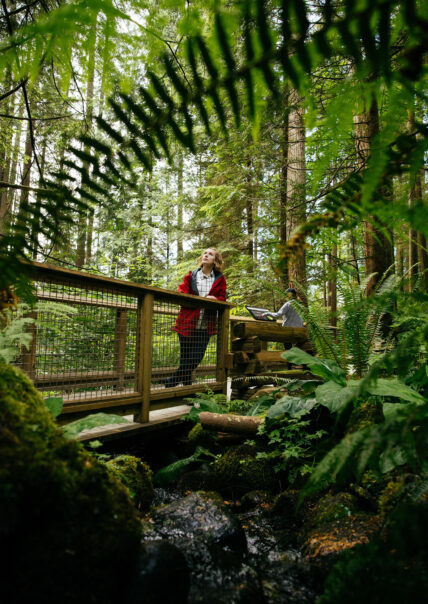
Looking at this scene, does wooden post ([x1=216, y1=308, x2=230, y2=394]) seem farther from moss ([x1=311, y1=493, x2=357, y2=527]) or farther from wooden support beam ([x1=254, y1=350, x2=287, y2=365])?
moss ([x1=311, y1=493, x2=357, y2=527])

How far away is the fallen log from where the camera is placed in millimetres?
2639

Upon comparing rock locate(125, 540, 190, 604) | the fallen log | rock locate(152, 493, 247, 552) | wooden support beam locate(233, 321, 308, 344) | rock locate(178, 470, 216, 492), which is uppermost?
wooden support beam locate(233, 321, 308, 344)

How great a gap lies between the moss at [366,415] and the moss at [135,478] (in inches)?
51.1

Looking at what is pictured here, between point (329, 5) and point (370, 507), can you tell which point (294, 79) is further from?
point (370, 507)

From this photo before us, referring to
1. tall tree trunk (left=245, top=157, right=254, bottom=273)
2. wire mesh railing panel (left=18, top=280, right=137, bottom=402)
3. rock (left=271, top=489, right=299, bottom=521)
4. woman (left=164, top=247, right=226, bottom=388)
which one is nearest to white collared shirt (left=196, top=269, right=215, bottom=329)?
woman (left=164, top=247, right=226, bottom=388)

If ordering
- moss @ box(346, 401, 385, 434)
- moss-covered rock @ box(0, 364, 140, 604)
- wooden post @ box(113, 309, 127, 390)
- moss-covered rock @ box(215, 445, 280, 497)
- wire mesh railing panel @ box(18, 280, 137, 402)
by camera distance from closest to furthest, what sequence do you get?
moss-covered rock @ box(0, 364, 140, 604) < moss @ box(346, 401, 385, 434) < moss-covered rock @ box(215, 445, 280, 497) < wire mesh railing panel @ box(18, 280, 137, 402) < wooden post @ box(113, 309, 127, 390)

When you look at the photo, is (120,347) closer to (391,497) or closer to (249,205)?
(391,497)

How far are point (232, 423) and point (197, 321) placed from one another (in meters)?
1.84

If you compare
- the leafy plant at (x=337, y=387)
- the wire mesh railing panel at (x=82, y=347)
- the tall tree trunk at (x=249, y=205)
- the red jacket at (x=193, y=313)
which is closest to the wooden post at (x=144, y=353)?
the wire mesh railing panel at (x=82, y=347)

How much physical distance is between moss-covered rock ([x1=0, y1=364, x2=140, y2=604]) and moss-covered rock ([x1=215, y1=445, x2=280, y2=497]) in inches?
65.4

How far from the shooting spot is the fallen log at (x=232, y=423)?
2.64 metres

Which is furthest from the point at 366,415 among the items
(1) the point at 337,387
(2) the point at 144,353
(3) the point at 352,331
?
(2) the point at 144,353

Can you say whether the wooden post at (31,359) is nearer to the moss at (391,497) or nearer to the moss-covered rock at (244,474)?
the moss-covered rock at (244,474)

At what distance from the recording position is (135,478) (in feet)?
6.82
